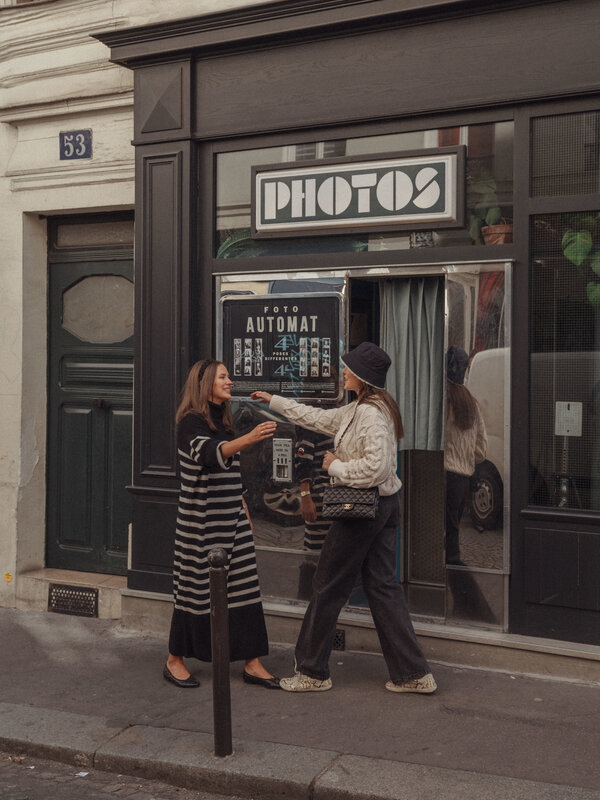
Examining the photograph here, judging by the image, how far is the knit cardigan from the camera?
514 centimetres

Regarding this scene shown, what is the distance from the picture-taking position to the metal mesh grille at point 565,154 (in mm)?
5629

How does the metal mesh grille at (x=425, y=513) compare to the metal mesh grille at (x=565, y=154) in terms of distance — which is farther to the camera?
the metal mesh grille at (x=425, y=513)

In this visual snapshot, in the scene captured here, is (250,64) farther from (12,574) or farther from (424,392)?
(12,574)

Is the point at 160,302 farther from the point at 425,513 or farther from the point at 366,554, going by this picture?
the point at 366,554

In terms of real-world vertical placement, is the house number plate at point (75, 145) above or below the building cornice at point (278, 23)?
below

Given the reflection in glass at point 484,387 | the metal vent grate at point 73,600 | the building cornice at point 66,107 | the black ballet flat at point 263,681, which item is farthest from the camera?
the metal vent grate at point 73,600

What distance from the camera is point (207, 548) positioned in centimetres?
545

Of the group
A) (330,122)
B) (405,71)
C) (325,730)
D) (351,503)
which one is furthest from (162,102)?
(325,730)

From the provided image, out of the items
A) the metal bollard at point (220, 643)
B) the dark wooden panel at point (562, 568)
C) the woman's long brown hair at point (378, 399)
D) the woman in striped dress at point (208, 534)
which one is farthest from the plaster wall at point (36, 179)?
the dark wooden panel at point (562, 568)

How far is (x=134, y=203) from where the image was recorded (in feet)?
23.7

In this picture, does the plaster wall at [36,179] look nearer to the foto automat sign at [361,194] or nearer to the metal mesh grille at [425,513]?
the foto automat sign at [361,194]

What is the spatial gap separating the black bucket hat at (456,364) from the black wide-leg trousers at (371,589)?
976mm

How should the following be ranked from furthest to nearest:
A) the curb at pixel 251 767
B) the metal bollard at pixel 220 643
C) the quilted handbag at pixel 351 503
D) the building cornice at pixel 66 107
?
the building cornice at pixel 66 107 < the quilted handbag at pixel 351 503 < the metal bollard at pixel 220 643 < the curb at pixel 251 767

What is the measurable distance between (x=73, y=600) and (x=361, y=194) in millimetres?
3712
